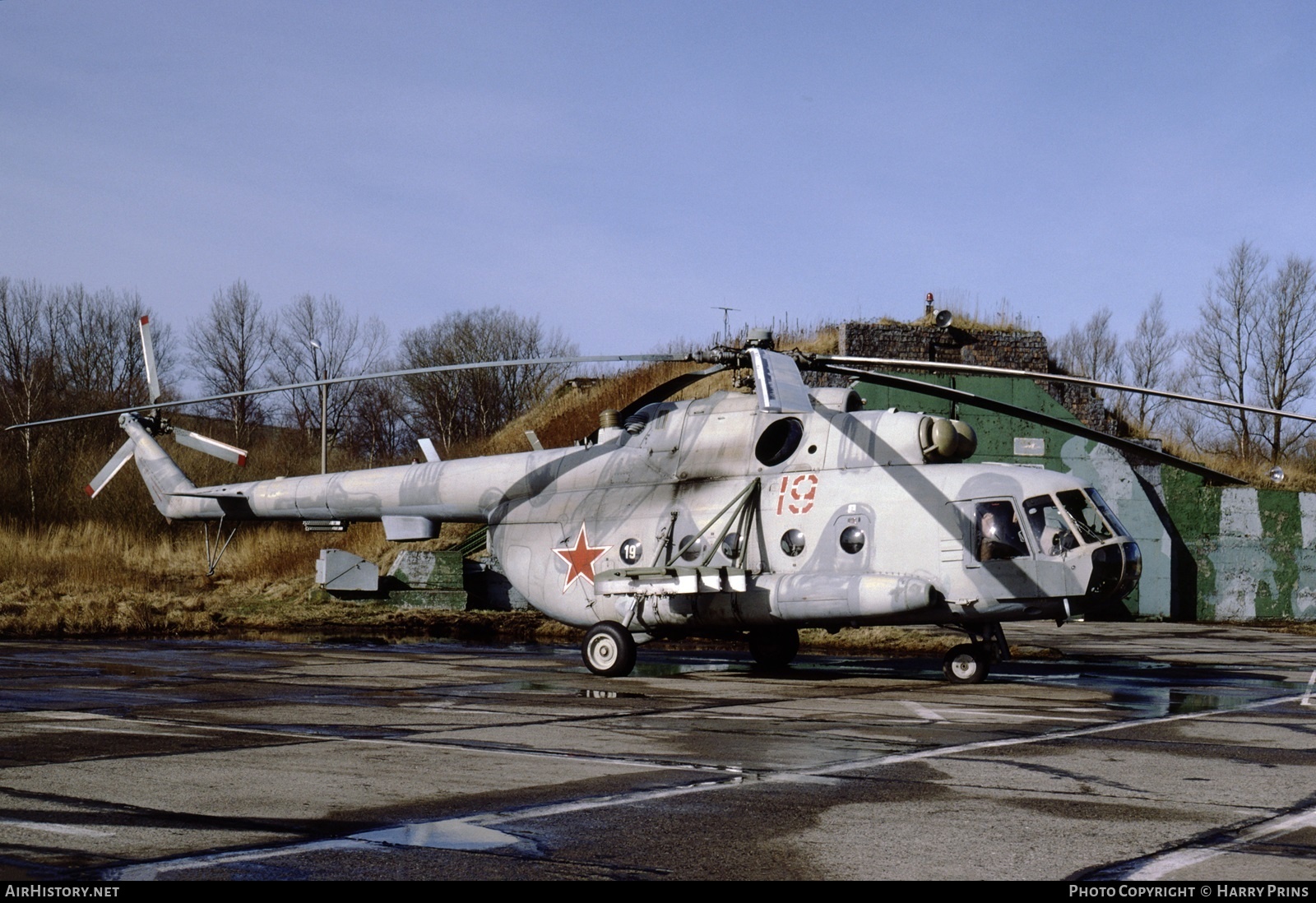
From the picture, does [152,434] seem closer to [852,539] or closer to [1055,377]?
[852,539]

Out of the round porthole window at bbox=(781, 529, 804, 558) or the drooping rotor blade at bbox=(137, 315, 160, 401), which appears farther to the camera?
the drooping rotor blade at bbox=(137, 315, 160, 401)

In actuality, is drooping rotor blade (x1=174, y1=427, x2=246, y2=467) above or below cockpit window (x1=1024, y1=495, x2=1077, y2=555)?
above

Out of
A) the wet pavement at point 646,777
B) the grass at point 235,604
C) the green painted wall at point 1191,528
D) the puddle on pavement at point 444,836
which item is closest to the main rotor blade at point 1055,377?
the wet pavement at point 646,777

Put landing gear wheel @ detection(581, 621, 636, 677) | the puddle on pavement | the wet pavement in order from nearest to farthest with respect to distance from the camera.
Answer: the wet pavement → the puddle on pavement → landing gear wheel @ detection(581, 621, 636, 677)

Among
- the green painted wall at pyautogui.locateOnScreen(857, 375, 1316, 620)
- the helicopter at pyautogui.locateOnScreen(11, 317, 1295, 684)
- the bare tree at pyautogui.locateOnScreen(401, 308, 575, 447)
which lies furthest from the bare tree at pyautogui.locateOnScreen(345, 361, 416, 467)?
the helicopter at pyautogui.locateOnScreen(11, 317, 1295, 684)

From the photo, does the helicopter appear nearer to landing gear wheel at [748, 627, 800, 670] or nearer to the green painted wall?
landing gear wheel at [748, 627, 800, 670]

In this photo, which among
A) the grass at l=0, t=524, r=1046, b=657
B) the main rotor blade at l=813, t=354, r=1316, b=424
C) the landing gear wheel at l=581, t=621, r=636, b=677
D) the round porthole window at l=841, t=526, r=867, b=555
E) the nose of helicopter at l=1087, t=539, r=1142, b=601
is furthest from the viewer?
the grass at l=0, t=524, r=1046, b=657

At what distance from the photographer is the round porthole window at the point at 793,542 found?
1416cm

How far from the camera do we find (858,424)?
1429cm

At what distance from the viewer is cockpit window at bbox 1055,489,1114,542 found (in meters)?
13.1

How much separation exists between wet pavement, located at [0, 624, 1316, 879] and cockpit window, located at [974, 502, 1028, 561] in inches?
60.7

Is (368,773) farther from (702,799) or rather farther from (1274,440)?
(1274,440)

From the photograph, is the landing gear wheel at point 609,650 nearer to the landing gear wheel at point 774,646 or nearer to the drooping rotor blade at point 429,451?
the landing gear wheel at point 774,646

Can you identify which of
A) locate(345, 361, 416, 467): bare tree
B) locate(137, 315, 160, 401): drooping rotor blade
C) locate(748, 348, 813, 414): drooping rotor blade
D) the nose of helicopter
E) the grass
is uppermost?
locate(345, 361, 416, 467): bare tree
